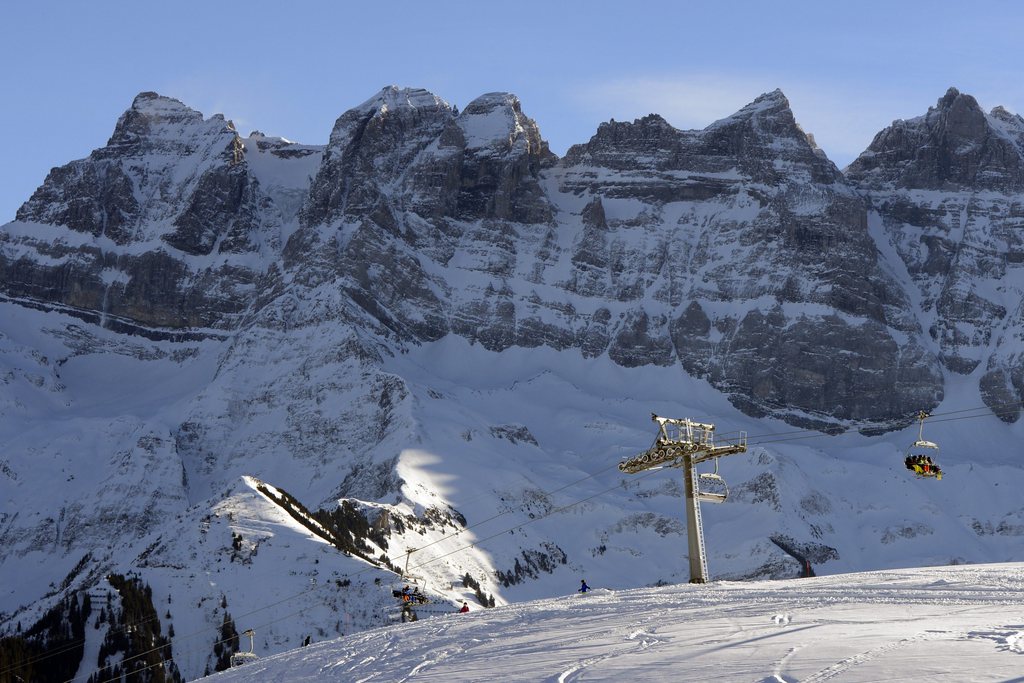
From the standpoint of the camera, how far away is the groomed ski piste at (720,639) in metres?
33.9

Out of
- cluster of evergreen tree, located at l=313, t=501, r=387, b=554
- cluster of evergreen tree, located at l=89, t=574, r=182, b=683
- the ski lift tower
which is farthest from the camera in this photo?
cluster of evergreen tree, located at l=313, t=501, r=387, b=554

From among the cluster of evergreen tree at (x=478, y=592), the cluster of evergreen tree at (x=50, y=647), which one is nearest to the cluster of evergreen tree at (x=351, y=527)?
the cluster of evergreen tree at (x=478, y=592)

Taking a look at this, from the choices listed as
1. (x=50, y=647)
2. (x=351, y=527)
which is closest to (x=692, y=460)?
(x=50, y=647)

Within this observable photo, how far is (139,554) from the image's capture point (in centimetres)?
15500

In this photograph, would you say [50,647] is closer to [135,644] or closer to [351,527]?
[135,644]

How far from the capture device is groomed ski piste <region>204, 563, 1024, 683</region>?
111 feet

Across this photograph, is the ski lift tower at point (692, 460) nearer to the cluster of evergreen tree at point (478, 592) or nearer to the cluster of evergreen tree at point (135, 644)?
the cluster of evergreen tree at point (135, 644)

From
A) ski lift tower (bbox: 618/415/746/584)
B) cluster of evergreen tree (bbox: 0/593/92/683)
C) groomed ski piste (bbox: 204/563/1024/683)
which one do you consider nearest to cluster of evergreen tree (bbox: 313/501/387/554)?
cluster of evergreen tree (bbox: 0/593/92/683)

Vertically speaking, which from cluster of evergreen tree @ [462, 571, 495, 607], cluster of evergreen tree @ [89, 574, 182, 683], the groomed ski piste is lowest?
cluster of evergreen tree @ [462, 571, 495, 607]

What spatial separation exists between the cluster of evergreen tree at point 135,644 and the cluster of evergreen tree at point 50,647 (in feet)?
6.58

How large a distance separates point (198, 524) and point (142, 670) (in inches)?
1521

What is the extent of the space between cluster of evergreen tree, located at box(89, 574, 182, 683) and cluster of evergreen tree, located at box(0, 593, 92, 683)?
6.58 ft

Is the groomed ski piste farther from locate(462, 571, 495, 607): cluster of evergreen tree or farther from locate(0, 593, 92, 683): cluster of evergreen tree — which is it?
locate(462, 571, 495, 607): cluster of evergreen tree

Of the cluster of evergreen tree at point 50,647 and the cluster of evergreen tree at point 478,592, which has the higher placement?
the cluster of evergreen tree at point 50,647
